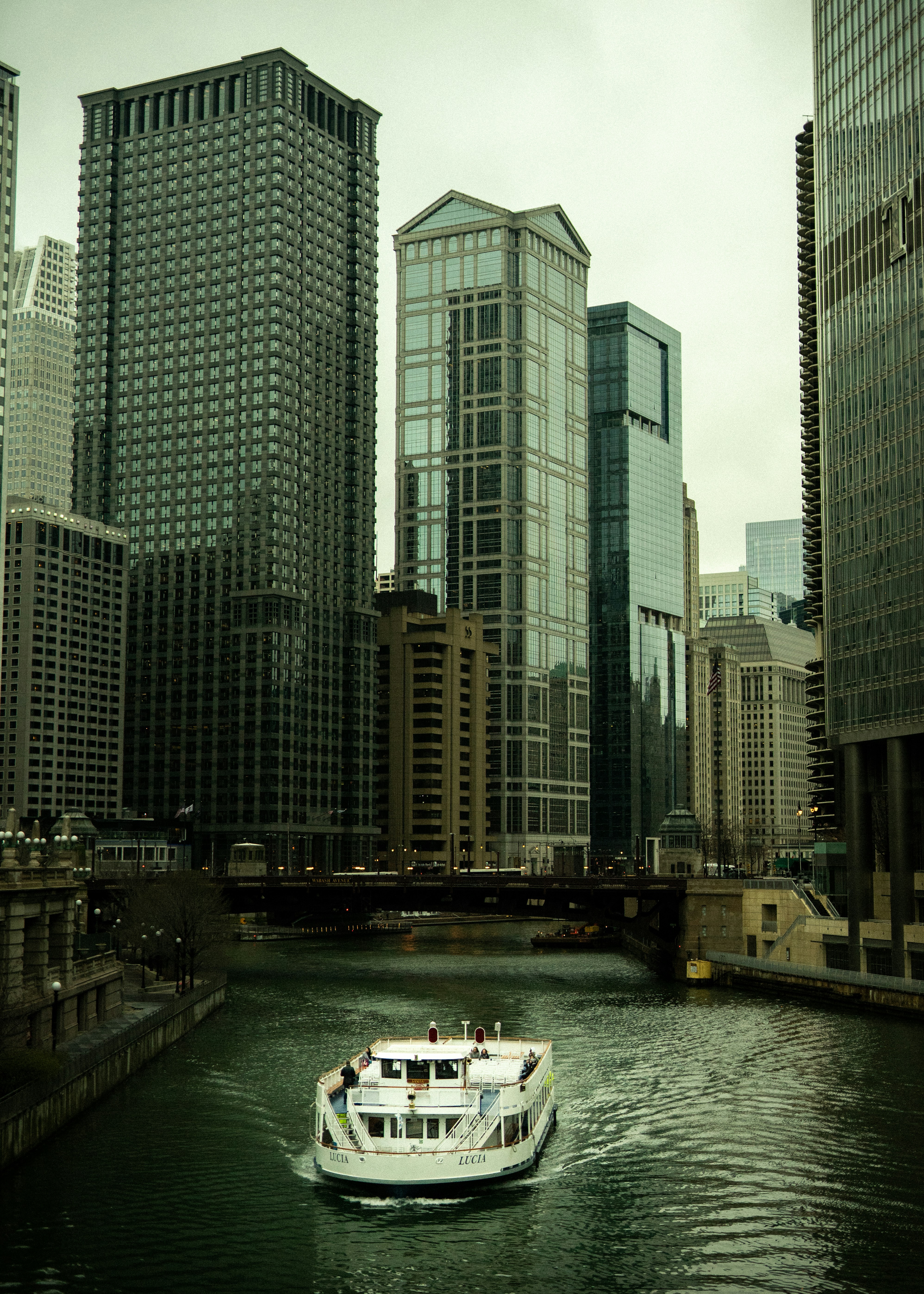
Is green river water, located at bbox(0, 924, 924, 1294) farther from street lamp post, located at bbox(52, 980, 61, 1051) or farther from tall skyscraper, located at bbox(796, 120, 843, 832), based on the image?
tall skyscraper, located at bbox(796, 120, 843, 832)

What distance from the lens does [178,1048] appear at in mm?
98875

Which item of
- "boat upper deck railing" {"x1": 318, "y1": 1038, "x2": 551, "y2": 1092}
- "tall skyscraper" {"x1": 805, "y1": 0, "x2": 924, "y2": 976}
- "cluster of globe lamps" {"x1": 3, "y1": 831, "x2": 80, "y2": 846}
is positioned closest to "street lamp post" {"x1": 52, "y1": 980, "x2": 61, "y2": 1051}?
"cluster of globe lamps" {"x1": 3, "y1": 831, "x2": 80, "y2": 846}

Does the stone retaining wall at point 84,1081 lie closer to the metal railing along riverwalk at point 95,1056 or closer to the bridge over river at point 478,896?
the metal railing along riverwalk at point 95,1056

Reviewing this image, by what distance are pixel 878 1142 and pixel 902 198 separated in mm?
92136

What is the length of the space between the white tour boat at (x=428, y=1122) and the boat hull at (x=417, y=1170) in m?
0.04

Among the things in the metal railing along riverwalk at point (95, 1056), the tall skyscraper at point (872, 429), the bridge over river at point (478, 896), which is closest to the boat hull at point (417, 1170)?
the metal railing along riverwalk at point (95, 1056)

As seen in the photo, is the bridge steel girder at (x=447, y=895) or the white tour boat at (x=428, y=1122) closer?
the white tour boat at (x=428, y=1122)

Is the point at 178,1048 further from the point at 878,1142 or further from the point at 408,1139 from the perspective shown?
the point at 878,1142

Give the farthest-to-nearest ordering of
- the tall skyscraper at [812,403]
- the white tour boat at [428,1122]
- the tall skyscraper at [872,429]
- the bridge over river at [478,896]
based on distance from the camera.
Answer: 1. the tall skyscraper at [812,403]
2. the bridge over river at [478,896]
3. the tall skyscraper at [872,429]
4. the white tour boat at [428,1122]

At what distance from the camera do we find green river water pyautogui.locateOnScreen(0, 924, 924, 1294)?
52.9 metres

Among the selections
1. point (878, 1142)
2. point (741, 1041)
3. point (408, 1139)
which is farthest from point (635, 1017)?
point (408, 1139)

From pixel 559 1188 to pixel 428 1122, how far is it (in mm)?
6110

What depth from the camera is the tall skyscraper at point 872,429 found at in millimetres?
132000

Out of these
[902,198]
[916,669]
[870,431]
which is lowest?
[916,669]
